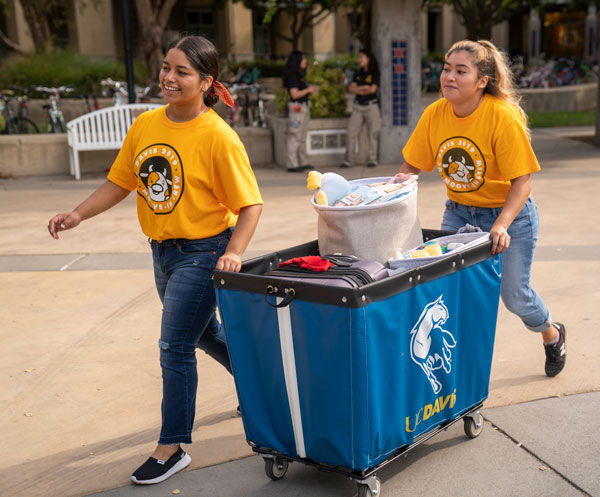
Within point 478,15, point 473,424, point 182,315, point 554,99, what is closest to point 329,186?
point 182,315

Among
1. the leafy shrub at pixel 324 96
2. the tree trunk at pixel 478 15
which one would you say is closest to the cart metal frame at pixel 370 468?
the leafy shrub at pixel 324 96

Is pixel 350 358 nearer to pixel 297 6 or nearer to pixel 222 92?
pixel 222 92

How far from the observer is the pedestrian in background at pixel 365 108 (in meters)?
11.5

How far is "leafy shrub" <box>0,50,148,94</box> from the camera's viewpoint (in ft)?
60.7

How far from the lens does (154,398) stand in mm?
4020

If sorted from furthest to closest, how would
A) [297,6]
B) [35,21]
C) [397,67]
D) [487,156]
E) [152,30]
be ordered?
[297,6] → [35,21] → [152,30] → [397,67] → [487,156]

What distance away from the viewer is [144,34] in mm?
18797

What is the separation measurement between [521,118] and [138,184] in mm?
→ 1709

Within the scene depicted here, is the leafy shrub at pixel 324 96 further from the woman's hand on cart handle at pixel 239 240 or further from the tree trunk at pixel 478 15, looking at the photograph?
the tree trunk at pixel 478 15

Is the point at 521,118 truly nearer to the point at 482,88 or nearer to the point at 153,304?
the point at 482,88

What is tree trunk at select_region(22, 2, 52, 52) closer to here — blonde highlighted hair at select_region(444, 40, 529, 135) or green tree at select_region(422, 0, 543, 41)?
green tree at select_region(422, 0, 543, 41)

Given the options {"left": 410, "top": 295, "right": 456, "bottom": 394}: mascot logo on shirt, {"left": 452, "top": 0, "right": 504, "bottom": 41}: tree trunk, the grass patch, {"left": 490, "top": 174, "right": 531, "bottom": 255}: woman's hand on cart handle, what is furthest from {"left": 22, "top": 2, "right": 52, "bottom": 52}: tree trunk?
{"left": 410, "top": 295, "right": 456, "bottom": 394}: mascot logo on shirt

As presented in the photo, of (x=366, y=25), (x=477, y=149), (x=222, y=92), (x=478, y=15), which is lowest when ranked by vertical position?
(x=477, y=149)

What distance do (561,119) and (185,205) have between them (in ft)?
52.5
